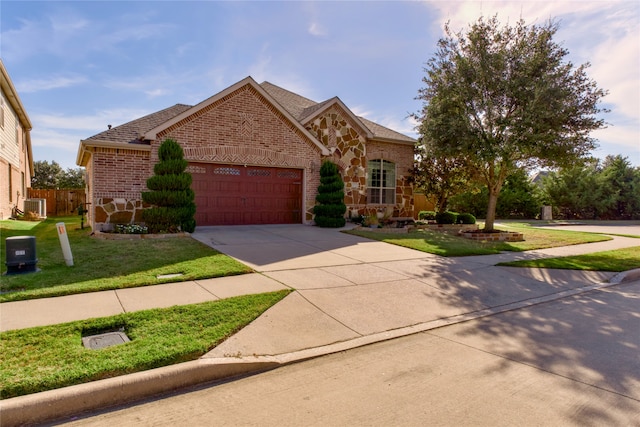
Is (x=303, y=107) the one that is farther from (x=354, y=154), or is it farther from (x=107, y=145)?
(x=107, y=145)

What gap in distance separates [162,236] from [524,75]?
1233 centimetres

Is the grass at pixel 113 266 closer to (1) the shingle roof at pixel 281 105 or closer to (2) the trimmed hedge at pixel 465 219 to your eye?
(1) the shingle roof at pixel 281 105

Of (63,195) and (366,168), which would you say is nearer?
(366,168)

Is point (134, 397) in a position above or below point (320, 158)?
below

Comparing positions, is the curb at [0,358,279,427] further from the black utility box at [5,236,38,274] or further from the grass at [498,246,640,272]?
the grass at [498,246,640,272]

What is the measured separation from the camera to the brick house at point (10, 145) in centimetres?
1634

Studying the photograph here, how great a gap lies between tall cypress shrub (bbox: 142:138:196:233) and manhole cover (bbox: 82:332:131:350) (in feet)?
24.6

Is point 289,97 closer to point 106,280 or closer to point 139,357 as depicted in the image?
Answer: point 106,280

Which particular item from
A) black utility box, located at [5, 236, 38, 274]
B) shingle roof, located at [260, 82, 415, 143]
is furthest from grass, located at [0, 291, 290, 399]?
shingle roof, located at [260, 82, 415, 143]

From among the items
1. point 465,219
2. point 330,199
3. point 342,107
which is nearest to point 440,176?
point 465,219

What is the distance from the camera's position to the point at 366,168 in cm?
1778

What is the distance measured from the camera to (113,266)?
23.7 feet

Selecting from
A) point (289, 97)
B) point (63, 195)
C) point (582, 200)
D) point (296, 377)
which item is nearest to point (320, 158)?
point (289, 97)

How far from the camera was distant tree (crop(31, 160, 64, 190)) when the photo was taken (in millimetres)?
40094
